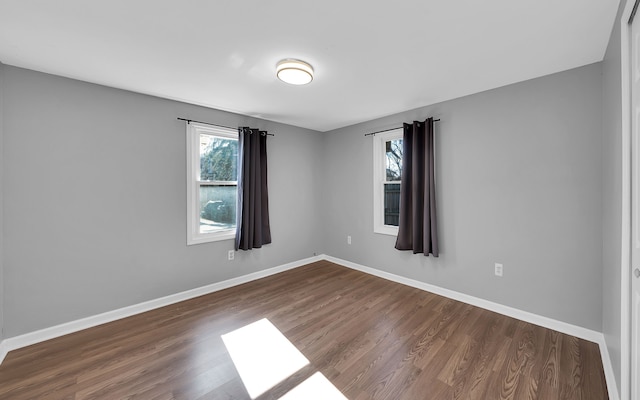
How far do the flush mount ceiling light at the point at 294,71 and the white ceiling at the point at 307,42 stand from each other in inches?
2.4

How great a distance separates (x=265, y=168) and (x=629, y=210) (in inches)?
139

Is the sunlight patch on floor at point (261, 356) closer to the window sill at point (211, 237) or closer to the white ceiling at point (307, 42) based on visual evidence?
the window sill at point (211, 237)

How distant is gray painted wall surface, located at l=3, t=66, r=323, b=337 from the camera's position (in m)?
2.20

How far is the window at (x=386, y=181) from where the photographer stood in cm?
379

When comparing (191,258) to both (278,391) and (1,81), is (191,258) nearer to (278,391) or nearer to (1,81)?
(278,391)

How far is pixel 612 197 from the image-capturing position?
68.7 inches

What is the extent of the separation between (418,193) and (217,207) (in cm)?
271

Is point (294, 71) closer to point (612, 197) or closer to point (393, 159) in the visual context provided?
point (393, 159)

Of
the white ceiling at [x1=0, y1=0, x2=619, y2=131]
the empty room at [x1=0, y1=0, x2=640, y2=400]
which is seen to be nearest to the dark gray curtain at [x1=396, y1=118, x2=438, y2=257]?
the empty room at [x1=0, y1=0, x2=640, y2=400]

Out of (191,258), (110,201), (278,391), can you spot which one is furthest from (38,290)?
(278,391)

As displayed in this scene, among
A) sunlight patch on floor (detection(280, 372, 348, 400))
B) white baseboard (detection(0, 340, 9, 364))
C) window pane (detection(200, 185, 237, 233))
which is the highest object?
window pane (detection(200, 185, 237, 233))

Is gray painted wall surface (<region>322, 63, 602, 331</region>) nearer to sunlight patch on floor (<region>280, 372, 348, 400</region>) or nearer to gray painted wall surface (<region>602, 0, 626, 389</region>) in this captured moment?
gray painted wall surface (<region>602, 0, 626, 389</region>)

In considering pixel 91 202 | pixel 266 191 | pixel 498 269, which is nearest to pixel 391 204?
pixel 498 269

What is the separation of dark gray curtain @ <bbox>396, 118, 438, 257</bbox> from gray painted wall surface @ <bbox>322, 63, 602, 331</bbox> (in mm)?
137
